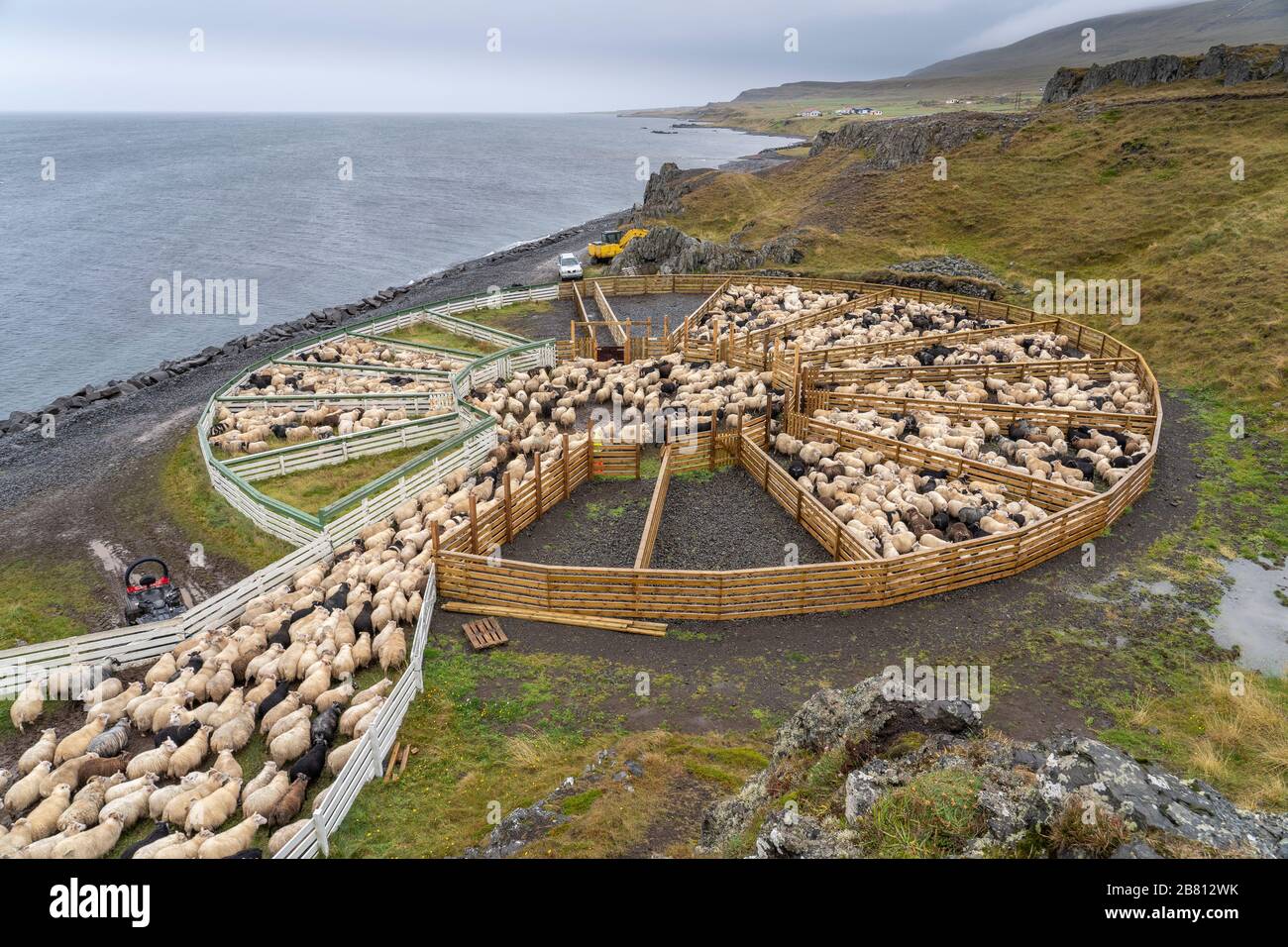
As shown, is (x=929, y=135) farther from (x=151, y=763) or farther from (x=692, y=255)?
(x=151, y=763)

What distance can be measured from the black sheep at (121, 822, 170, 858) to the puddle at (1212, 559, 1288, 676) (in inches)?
953

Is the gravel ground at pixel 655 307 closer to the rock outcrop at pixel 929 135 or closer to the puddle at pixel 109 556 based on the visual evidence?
the rock outcrop at pixel 929 135

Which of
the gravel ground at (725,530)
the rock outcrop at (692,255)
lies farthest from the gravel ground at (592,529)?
the rock outcrop at (692,255)

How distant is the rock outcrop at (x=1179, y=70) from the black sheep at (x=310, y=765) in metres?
88.6

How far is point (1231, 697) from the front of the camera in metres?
16.0

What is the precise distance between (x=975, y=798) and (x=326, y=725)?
1347 centimetres

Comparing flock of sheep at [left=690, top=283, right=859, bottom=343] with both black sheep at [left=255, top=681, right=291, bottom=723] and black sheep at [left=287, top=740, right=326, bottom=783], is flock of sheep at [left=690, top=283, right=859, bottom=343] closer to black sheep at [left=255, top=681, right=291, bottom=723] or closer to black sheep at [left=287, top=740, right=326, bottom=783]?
black sheep at [left=255, top=681, right=291, bottom=723]

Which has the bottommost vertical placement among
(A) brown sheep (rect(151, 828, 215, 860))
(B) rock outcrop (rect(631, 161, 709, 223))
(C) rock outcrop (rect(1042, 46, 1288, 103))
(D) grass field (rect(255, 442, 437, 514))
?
(A) brown sheep (rect(151, 828, 215, 860))

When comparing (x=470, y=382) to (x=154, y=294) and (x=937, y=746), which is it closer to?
(x=937, y=746)

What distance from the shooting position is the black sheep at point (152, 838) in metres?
13.6

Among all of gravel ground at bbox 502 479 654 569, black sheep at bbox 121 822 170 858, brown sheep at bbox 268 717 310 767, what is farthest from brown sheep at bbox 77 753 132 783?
gravel ground at bbox 502 479 654 569

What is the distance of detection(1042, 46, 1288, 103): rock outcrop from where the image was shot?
214 feet

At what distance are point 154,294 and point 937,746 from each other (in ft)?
282
